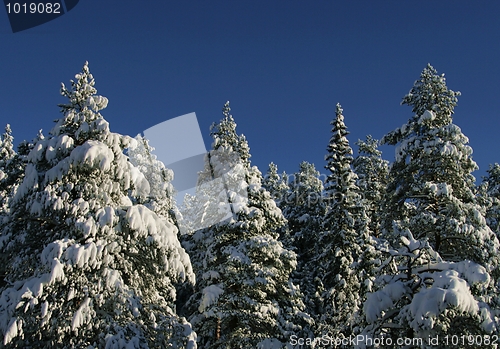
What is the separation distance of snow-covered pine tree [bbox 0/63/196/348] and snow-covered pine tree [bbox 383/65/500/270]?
10.6m

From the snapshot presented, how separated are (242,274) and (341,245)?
646 centimetres

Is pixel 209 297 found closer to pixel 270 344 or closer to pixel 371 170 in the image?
pixel 270 344

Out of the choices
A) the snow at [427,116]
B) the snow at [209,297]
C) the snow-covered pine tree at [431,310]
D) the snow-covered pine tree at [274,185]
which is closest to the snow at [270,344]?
the snow at [209,297]

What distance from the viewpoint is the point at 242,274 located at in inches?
646

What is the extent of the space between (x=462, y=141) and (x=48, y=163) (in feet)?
53.9

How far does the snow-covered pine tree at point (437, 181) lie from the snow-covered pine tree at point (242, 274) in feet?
18.5

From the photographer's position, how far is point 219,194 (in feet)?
58.8

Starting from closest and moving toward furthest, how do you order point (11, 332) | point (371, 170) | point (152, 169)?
point (11, 332), point (152, 169), point (371, 170)

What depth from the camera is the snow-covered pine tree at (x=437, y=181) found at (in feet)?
49.2

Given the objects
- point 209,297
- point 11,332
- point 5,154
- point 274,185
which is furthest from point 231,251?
point 274,185

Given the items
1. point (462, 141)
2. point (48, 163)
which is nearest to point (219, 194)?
point (48, 163)

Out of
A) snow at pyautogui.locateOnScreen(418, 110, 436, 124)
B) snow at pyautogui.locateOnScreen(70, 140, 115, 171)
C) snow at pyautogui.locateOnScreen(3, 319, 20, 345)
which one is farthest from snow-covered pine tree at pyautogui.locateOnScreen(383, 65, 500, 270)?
snow at pyautogui.locateOnScreen(3, 319, 20, 345)

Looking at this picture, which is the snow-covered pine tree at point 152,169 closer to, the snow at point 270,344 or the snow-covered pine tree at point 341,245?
the snow-covered pine tree at point 341,245

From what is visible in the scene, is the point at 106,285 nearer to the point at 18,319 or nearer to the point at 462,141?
the point at 18,319
